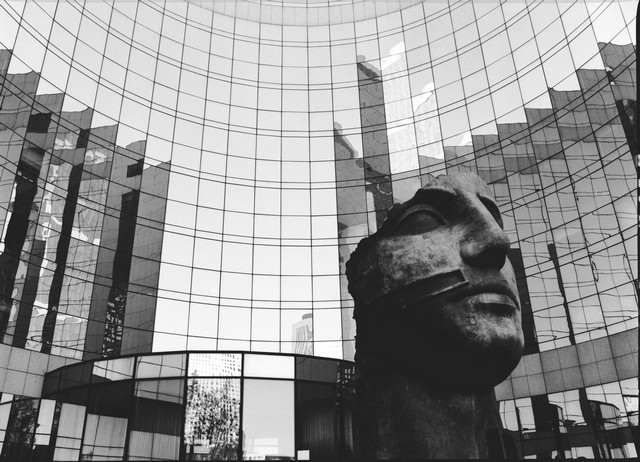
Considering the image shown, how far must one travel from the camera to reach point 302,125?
127 feet

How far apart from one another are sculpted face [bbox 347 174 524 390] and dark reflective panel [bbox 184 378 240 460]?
50.9ft

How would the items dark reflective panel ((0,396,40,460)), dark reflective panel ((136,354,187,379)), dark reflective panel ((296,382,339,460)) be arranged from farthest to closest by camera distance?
1. dark reflective panel ((0,396,40,460))
2. dark reflective panel ((136,354,187,379))
3. dark reflective panel ((296,382,339,460))

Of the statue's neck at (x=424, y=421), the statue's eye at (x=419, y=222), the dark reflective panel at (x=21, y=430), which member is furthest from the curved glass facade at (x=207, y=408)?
the statue's eye at (x=419, y=222)

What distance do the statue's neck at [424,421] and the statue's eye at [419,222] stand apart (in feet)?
3.89

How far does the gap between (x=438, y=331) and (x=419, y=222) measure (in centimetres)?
98

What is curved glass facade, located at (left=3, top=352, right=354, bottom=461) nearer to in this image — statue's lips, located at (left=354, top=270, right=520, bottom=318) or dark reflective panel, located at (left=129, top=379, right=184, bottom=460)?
dark reflective panel, located at (left=129, top=379, right=184, bottom=460)

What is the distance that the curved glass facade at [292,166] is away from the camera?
27219 mm

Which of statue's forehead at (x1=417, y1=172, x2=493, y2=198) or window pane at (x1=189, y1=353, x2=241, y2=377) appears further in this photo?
window pane at (x1=189, y1=353, x2=241, y2=377)

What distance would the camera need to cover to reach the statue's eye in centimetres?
437

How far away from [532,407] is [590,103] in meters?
16.9

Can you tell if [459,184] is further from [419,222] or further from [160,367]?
[160,367]

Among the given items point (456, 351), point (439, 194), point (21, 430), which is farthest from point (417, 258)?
point (21, 430)

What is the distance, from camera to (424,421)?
3922mm

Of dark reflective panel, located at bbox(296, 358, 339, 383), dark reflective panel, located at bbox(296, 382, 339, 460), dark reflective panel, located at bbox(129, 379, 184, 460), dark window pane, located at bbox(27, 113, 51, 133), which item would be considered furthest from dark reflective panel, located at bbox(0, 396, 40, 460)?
dark window pane, located at bbox(27, 113, 51, 133)
